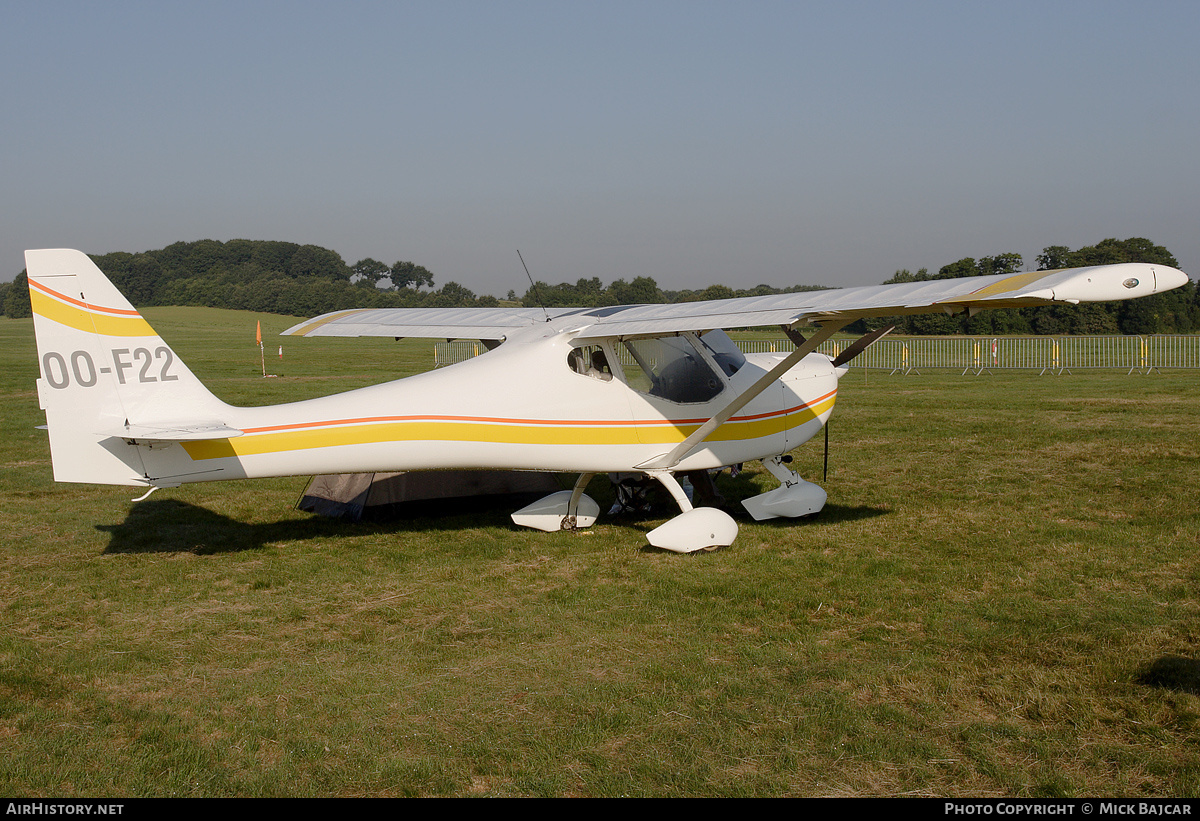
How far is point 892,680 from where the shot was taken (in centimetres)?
415

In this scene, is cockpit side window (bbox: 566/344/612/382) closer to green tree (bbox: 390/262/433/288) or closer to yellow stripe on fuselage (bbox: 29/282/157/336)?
yellow stripe on fuselage (bbox: 29/282/157/336)

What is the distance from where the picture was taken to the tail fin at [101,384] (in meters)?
5.47

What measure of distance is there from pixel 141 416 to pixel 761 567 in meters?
4.45

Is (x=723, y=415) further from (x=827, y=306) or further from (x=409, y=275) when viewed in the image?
(x=409, y=275)

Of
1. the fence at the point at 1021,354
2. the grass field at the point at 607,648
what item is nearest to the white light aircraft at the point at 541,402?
the grass field at the point at 607,648

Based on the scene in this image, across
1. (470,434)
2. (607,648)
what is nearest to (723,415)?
(470,434)

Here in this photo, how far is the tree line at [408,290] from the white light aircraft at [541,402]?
805 mm

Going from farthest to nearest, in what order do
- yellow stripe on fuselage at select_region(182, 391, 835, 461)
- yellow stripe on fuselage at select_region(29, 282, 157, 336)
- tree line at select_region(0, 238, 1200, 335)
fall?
tree line at select_region(0, 238, 1200, 335) < yellow stripe on fuselage at select_region(182, 391, 835, 461) < yellow stripe on fuselage at select_region(29, 282, 157, 336)

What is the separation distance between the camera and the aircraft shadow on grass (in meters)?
7.22

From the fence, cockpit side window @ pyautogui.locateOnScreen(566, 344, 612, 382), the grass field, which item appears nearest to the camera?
the grass field

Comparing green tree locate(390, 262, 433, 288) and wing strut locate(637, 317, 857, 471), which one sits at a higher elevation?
green tree locate(390, 262, 433, 288)

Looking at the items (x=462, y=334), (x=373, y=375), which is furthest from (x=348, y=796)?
(x=373, y=375)

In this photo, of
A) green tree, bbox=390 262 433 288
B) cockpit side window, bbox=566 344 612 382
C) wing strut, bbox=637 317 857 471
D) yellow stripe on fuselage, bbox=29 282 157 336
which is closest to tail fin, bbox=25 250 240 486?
yellow stripe on fuselage, bbox=29 282 157 336

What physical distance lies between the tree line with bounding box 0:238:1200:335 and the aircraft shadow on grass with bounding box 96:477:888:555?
6.74ft
